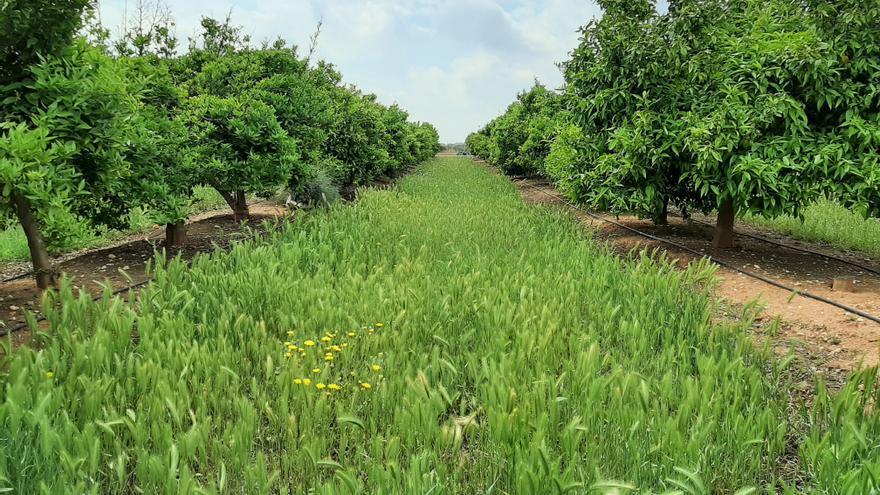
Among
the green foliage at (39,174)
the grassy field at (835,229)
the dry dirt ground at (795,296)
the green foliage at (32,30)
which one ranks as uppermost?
the green foliage at (32,30)

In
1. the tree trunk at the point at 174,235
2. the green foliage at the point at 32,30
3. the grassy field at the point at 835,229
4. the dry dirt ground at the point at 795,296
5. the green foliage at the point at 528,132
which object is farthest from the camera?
the green foliage at the point at 528,132

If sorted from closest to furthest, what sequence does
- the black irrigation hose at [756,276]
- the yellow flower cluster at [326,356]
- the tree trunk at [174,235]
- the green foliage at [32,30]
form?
1. the yellow flower cluster at [326,356]
2. the green foliage at [32,30]
3. the black irrigation hose at [756,276]
4. the tree trunk at [174,235]

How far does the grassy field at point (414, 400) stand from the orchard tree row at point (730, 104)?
2.66 meters

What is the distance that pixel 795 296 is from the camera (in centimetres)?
536

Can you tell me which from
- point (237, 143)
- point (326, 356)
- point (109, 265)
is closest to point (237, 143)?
point (237, 143)

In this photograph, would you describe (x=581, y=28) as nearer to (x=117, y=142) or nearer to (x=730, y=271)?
(x=730, y=271)

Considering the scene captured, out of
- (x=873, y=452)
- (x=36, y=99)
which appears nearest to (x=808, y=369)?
(x=873, y=452)

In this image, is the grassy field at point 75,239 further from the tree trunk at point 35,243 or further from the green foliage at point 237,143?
the green foliage at point 237,143

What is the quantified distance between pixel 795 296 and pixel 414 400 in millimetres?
4484

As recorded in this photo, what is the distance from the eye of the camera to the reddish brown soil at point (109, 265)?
15.1 feet

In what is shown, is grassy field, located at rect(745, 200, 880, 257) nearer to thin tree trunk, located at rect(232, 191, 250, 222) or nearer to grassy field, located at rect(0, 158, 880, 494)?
grassy field, located at rect(0, 158, 880, 494)

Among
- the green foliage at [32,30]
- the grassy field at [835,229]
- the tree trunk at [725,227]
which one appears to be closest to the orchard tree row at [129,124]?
the green foliage at [32,30]

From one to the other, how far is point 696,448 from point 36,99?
4746 mm

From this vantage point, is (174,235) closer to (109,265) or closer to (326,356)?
(109,265)
